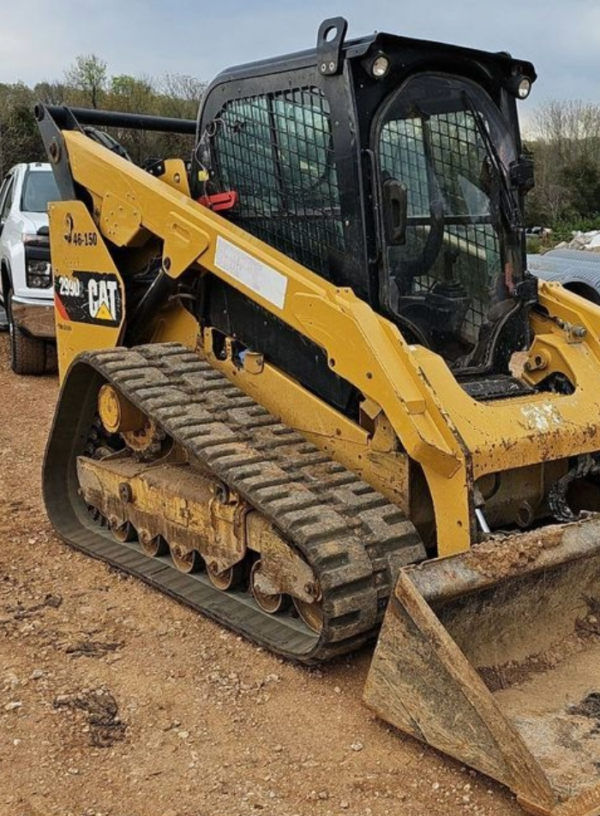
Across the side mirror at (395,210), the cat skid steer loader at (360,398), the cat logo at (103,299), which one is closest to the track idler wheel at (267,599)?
the cat skid steer loader at (360,398)

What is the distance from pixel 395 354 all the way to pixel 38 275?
21.9 feet

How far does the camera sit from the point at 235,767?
316cm

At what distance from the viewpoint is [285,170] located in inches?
178

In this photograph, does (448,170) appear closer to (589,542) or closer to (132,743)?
(589,542)

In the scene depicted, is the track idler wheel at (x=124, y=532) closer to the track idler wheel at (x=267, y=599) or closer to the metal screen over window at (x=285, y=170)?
the track idler wheel at (x=267, y=599)

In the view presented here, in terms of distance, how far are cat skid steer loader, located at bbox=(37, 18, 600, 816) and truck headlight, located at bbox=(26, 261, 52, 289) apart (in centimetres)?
429

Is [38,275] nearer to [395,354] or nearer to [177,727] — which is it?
[395,354]

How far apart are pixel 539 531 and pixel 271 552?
3.40 ft

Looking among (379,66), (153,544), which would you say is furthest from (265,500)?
(379,66)

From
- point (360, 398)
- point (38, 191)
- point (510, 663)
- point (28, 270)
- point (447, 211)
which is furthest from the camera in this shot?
point (38, 191)

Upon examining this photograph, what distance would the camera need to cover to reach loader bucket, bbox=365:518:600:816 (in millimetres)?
2887

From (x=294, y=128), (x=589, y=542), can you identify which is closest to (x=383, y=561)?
(x=589, y=542)

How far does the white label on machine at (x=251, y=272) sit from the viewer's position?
4.16 m

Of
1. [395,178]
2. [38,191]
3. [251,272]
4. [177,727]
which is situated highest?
[395,178]
